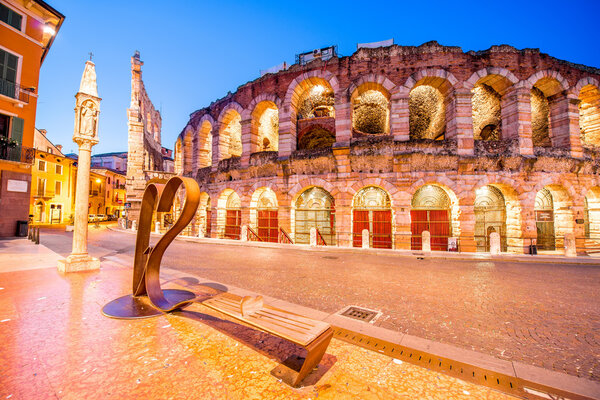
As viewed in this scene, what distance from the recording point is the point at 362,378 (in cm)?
204

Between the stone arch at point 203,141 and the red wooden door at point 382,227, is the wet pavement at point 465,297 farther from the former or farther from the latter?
the stone arch at point 203,141

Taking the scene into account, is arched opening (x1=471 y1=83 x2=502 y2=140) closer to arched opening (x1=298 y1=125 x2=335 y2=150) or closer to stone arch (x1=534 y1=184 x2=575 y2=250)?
stone arch (x1=534 y1=184 x2=575 y2=250)

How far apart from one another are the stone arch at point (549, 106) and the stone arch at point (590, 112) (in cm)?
147

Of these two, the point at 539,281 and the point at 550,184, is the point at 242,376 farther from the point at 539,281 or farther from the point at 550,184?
the point at 550,184

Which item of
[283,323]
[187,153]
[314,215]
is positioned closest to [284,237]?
[314,215]

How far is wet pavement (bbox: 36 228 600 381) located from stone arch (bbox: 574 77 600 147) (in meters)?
11.1

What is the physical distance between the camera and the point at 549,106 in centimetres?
1279

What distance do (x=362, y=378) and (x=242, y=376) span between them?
1.04m

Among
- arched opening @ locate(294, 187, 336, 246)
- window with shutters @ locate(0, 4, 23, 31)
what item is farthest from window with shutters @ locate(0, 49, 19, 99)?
arched opening @ locate(294, 187, 336, 246)

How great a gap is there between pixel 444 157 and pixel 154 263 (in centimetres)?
1257

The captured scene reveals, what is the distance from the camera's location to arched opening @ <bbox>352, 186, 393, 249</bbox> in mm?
12758

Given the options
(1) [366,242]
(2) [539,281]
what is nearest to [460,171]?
(1) [366,242]

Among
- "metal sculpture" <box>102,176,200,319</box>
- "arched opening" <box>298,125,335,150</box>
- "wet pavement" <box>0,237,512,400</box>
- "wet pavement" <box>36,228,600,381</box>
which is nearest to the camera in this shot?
"wet pavement" <box>0,237,512,400</box>

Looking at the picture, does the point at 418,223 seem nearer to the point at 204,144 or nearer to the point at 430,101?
the point at 430,101
